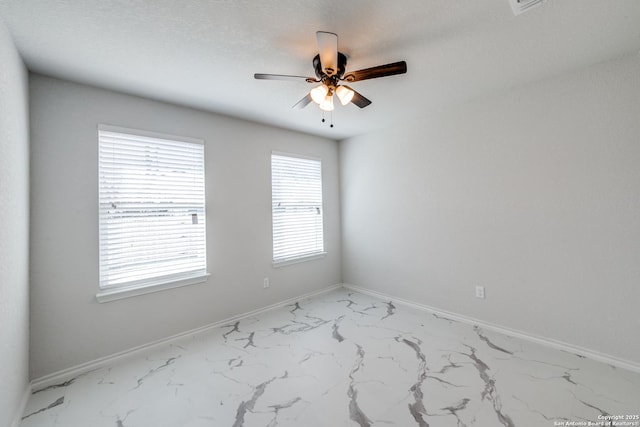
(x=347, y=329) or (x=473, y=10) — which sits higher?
(x=473, y=10)

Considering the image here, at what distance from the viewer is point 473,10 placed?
1559 mm

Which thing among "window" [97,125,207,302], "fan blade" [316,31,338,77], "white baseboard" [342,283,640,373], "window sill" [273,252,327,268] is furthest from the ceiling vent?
"window sill" [273,252,327,268]

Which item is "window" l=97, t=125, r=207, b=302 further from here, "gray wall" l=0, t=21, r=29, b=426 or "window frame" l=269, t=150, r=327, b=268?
"window frame" l=269, t=150, r=327, b=268

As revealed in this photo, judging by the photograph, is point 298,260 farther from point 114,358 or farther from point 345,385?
point 114,358

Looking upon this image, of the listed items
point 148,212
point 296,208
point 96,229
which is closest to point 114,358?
point 96,229

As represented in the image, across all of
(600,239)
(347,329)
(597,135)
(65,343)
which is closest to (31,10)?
(65,343)

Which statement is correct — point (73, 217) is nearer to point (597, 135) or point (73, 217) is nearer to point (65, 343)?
point (65, 343)

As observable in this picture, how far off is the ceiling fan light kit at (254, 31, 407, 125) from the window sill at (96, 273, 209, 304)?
2.09 meters

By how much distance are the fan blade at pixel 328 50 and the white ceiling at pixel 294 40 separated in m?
0.15

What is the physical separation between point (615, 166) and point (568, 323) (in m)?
1.36

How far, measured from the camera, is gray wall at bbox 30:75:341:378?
2.09 m

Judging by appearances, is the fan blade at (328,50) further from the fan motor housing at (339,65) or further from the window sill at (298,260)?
the window sill at (298,260)

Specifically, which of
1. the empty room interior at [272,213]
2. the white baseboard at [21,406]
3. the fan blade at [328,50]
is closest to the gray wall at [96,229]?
the empty room interior at [272,213]

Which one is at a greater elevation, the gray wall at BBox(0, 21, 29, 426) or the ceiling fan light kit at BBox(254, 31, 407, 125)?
the ceiling fan light kit at BBox(254, 31, 407, 125)
